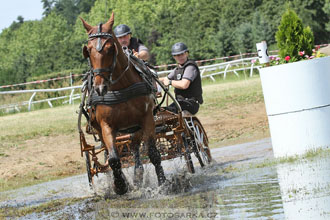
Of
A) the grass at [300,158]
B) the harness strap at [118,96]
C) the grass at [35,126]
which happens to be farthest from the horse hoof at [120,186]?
the grass at [35,126]

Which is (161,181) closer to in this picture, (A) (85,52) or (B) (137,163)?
(B) (137,163)

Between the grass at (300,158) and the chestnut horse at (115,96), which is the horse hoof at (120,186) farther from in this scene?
the grass at (300,158)

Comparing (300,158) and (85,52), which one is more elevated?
(85,52)

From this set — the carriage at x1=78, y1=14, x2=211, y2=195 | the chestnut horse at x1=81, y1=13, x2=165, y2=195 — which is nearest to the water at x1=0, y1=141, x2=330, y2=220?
the carriage at x1=78, y1=14, x2=211, y2=195

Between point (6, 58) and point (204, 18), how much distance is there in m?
41.3

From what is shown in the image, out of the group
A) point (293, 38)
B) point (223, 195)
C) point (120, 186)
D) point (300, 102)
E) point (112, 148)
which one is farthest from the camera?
point (293, 38)

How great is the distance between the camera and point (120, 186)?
8.07 meters

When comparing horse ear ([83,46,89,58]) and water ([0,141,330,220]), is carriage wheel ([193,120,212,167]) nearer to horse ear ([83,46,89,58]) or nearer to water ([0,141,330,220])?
water ([0,141,330,220])

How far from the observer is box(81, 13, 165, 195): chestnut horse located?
23.4ft

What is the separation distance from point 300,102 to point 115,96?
9.44ft

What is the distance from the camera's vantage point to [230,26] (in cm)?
6031

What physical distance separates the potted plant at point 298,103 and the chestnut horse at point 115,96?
196 cm

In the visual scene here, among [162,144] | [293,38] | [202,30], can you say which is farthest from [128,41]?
[202,30]

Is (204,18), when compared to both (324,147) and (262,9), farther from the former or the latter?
(324,147)
